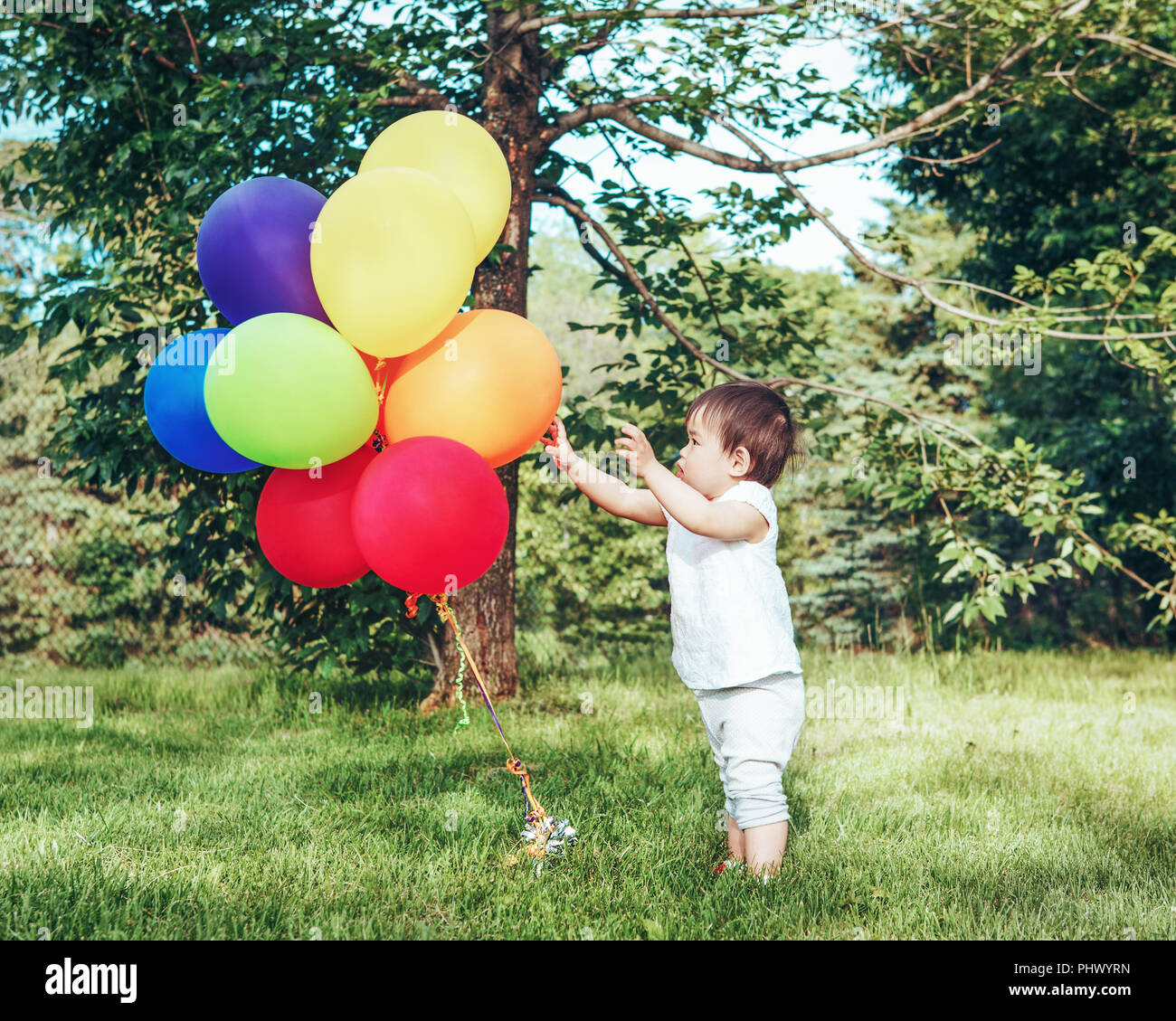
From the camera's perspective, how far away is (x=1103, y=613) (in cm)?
1000

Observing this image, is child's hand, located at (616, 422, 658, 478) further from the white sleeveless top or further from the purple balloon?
the purple balloon

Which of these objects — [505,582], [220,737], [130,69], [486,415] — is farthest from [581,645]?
[486,415]

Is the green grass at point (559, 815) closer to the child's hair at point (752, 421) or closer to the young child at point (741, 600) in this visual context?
the young child at point (741, 600)

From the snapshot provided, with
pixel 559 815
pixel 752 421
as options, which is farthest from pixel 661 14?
pixel 559 815

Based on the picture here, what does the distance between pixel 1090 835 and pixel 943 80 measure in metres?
4.13

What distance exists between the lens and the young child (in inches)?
105

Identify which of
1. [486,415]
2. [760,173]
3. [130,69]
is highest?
[130,69]

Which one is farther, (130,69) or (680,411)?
(680,411)

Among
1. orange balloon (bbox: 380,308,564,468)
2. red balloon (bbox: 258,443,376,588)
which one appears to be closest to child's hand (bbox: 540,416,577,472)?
orange balloon (bbox: 380,308,564,468)

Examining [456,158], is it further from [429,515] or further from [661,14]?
[661,14]

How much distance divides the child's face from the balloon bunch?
1.48 feet

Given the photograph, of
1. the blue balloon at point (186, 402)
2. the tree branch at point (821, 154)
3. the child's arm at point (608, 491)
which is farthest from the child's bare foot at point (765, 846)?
the tree branch at point (821, 154)

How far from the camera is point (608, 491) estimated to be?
2783mm
